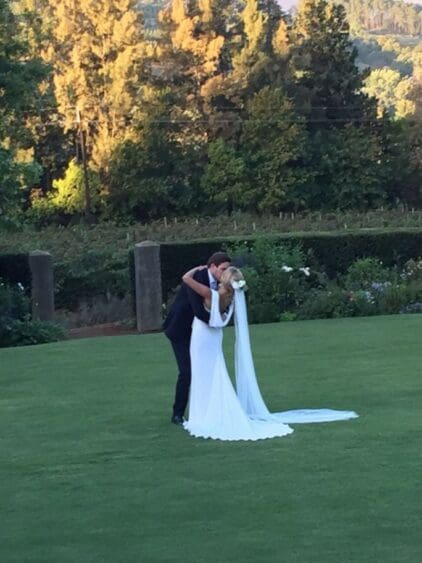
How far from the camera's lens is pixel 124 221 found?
5278 centimetres

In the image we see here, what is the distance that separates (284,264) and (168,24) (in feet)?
127

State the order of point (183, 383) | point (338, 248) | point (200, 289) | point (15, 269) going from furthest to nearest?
point (338, 248) → point (15, 269) → point (183, 383) → point (200, 289)

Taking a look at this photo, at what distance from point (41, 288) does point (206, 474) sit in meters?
13.7

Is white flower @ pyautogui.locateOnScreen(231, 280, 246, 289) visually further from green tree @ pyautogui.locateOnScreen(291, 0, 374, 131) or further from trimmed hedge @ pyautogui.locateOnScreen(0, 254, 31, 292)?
green tree @ pyautogui.locateOnScreen(291, 0, 374, 131)

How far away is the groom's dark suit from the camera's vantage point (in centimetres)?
966

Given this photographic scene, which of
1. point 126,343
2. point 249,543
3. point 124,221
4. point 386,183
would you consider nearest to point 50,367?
point 126,343

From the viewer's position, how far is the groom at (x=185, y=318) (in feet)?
31.7

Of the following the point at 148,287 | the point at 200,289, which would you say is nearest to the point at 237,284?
the point at 200,289

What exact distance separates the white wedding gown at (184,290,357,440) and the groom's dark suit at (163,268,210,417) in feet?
0.54

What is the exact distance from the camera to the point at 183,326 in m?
10.1

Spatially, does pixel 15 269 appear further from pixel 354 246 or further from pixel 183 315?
pixel 183 315

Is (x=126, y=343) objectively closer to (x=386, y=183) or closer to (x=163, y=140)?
(x=163, y=140)

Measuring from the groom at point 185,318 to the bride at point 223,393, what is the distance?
87 mm

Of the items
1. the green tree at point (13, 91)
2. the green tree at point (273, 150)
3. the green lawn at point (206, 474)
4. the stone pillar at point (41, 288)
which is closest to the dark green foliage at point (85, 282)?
the stone pillar at point (41, 288)
